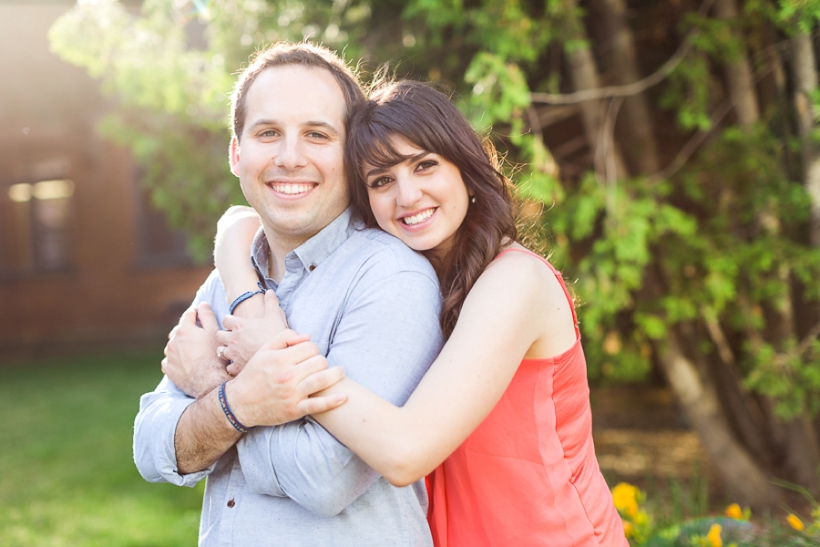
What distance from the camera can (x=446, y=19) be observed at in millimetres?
3596

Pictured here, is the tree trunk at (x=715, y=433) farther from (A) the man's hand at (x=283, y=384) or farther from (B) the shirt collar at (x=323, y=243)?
(A) the man's hand at (x=283, y=384)

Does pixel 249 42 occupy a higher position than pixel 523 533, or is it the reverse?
pixel 249 42

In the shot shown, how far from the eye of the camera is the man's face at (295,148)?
196cm

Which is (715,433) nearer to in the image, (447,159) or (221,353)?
(447,159)

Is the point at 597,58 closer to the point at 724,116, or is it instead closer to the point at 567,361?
the point at 724,116

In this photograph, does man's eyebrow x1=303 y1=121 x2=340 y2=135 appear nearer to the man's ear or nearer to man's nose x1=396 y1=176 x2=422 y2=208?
man's nose x1=396 y1=176 x2=422 y2=208

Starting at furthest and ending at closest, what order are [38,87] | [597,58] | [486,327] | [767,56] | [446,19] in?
1. [38,87]
2. [597,58]
3. [767,56]
4. [446,19]
5. [486,327]

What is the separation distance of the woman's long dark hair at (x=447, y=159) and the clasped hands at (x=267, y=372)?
1.32 feet

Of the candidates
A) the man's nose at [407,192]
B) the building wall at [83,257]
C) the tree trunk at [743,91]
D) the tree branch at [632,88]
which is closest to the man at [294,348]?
the man's nose at [407,192]

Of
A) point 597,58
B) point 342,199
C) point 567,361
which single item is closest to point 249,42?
point 597,58

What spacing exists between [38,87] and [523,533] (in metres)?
14.5

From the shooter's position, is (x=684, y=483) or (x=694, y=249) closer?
(x=694, y=249)

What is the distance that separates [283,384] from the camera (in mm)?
1616

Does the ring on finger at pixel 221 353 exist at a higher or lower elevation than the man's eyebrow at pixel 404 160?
lower
